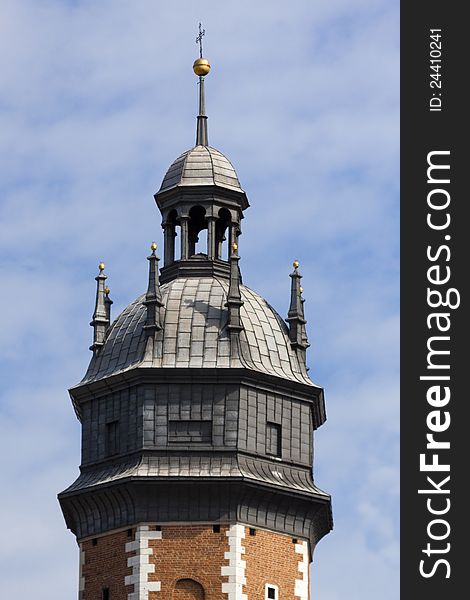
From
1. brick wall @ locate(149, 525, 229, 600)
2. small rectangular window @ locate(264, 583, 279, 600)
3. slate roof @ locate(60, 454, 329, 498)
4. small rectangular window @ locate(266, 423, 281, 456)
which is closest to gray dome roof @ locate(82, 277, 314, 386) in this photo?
small rectangular window @ locate(266, 423, 281, 456)

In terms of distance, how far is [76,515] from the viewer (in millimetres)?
66750

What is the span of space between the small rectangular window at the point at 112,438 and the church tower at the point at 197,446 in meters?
0.05

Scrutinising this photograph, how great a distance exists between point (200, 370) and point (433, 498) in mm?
14410

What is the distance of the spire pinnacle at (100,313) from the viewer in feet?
227

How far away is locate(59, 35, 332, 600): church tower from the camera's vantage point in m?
63.9

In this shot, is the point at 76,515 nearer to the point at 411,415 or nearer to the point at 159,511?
the point at 159,511

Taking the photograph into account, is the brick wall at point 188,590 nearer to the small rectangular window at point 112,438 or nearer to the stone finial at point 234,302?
the small rectangular window at point 112,438

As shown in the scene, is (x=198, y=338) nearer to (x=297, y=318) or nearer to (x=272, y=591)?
(x=297, y=318)

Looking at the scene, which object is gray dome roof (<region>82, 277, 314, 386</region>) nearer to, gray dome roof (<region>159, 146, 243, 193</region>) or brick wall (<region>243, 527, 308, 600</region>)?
gray dome roof (<region>159, 146, 243, 193</region>)

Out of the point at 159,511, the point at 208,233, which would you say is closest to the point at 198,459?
the point at 159,511

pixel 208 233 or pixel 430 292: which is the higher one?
pixel 208 233

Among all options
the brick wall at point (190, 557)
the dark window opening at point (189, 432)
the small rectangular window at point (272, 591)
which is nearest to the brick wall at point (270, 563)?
the small rectangular window at point (272, 591)

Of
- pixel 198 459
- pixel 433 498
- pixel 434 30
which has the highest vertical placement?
pixel 434 30

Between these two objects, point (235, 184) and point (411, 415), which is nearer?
point (411, 415)
